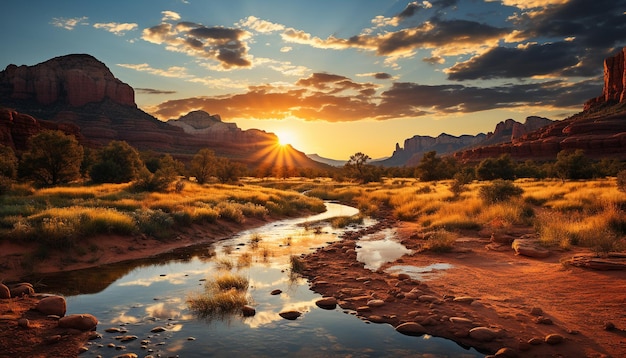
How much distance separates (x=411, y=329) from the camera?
7941 millimetres

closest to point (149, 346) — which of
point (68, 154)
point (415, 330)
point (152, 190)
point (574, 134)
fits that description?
point (415, 330)

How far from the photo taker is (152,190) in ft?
108

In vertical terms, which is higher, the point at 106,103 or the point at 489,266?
the point at 106,103

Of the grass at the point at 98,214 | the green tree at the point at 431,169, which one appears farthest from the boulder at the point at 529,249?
the green tree at the point at 431,169

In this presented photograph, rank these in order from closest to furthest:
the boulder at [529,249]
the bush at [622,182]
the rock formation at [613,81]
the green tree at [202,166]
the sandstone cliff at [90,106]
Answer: the boulder at [529,249] → the bush at [622,182] → the green tree at [202,166] → the rock formation at [613,81] → the sandstone cliff at [90,106]

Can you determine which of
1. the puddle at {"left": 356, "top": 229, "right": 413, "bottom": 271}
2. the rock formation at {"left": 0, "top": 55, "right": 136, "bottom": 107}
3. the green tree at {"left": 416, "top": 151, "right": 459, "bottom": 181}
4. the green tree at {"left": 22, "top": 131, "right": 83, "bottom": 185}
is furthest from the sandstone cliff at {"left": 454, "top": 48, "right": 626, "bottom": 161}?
the rock formation at {"left": 0, "top": 55, "right": 136, "bottom": 107}

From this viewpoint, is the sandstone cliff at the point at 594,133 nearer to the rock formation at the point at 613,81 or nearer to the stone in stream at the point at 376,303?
the rock formation at the point at 613,81

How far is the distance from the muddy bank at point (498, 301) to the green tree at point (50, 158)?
33.8m

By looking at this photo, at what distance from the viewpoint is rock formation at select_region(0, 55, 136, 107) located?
16750 centimetres

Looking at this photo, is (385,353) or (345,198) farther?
(345,198)

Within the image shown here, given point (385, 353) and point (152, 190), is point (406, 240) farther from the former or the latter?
point (152, 190)

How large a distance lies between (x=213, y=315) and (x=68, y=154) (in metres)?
35.8

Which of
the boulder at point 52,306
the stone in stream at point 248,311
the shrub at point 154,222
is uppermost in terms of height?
the shrub at point 154,222

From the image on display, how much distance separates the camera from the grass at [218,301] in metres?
9.04
